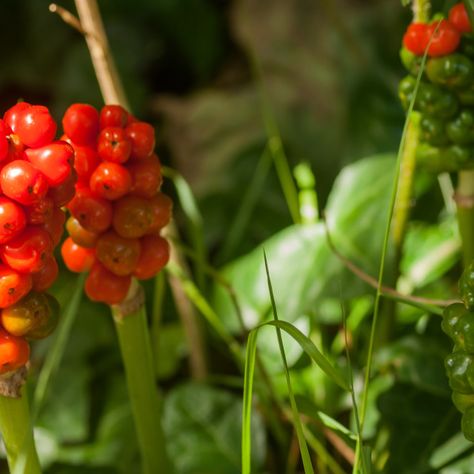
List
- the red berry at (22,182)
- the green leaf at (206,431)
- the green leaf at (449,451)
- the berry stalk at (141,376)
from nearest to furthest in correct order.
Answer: the red berry at (22,182), the berry stalk at (141,376), the green leaf at (449,451), the green leaf at (206,431)

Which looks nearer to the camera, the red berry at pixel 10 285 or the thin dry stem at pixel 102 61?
the red berry at pixel 10 285

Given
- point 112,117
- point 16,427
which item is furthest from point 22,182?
point 16,427

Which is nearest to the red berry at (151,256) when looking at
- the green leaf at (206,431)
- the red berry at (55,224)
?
the red berry at (55,224)

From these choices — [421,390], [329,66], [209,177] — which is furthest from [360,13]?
[421,390]

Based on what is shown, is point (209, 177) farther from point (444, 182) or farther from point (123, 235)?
point (123, 235)

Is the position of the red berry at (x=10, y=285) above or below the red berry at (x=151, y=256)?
above

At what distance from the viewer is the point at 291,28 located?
2025mm

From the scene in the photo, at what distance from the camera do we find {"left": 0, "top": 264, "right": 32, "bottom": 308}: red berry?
27.2 inches

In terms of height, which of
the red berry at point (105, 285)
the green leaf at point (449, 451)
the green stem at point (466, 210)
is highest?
the red berry at point (105, 285)

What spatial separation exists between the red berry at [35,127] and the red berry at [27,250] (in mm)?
70

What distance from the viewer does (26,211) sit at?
686mm

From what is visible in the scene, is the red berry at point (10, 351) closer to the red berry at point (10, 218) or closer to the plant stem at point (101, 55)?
the red berry at point (10, 218)

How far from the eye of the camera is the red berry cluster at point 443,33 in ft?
2.77

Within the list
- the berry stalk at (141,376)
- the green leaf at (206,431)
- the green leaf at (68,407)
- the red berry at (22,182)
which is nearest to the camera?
the red berry at (22,182)
